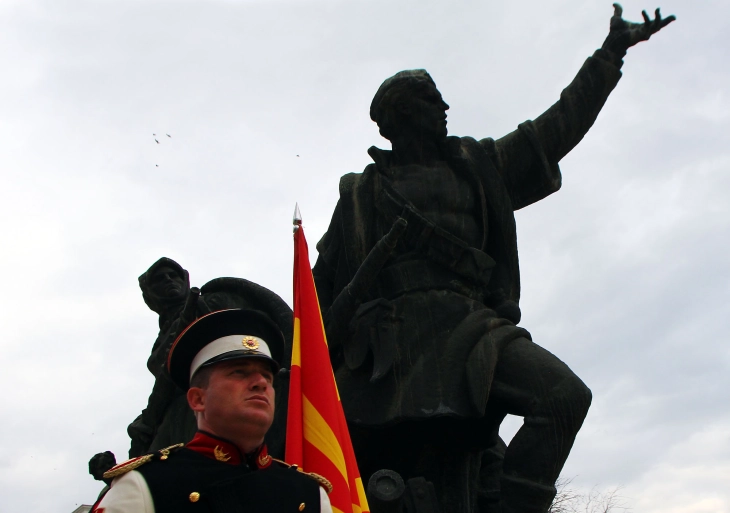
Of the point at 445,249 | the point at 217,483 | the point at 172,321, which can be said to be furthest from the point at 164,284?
the point at 217,483

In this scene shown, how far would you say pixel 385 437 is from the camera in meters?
6.07

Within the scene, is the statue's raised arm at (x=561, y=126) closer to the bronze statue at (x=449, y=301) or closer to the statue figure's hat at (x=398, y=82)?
the bronze statue at (x=449, y=301)

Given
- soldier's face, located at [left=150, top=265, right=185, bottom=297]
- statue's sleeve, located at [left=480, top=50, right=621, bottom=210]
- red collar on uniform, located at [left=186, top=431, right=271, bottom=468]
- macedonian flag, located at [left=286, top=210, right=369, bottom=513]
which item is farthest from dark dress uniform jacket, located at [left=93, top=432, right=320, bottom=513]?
statue's sleeve, located at [left=480, top=50, right=621, bottom=210]

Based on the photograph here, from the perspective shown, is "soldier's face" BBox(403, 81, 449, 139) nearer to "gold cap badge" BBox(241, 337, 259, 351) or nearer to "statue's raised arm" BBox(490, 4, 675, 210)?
"statue's raised arm" BBox(490, 4, 675, 210)

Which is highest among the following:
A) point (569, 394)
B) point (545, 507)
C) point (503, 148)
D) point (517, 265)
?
point (503, 148)

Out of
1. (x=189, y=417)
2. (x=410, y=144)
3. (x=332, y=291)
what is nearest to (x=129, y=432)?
(x=189, y=417)

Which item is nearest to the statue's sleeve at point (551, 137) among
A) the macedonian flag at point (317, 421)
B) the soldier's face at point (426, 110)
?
the soldier's face at point (426, 110)

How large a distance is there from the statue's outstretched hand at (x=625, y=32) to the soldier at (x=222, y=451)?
4048 mm

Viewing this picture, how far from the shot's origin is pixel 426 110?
261 inches

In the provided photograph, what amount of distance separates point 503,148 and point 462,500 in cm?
233

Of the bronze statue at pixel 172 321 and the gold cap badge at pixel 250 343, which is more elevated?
the bronze statue at pixel 172 321

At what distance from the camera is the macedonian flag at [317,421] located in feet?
15.1

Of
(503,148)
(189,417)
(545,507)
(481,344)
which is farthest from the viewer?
(503,148)

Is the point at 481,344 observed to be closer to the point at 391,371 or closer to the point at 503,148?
the point at 391,371
